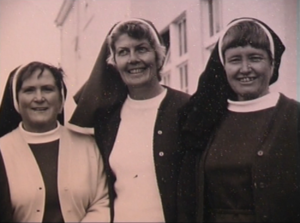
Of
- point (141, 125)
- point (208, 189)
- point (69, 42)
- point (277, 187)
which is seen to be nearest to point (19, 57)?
point (69, 42)

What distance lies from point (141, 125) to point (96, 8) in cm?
67

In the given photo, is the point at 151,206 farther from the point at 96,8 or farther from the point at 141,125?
the point at 96,8

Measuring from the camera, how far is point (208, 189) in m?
2.49

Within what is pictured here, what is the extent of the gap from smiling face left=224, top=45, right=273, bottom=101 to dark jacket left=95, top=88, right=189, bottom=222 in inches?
10.8

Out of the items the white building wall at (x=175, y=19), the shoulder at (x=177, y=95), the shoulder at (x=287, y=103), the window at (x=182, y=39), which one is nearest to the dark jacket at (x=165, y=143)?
the shoulder at (x=177, y=95)

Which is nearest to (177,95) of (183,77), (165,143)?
(183,77)

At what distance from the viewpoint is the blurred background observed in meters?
2.67

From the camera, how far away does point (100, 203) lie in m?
2.59

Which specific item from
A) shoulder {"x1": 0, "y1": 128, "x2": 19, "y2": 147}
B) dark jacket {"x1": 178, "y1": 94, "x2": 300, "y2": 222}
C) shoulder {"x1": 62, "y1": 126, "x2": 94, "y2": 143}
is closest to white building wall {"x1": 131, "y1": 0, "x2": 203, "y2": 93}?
dark jacket {"x1": 178, "y1": 94, "x2": 300, "y2": 222}

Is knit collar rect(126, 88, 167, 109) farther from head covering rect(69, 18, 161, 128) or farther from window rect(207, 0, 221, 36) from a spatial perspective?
window rect(207, 0, 221, 36)

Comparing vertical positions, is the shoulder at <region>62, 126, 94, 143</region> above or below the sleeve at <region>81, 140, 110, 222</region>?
above

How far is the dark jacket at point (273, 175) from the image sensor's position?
239cm

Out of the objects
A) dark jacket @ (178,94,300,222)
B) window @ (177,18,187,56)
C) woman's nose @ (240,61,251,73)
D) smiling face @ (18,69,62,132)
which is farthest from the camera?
window @ (177,18,187,56)

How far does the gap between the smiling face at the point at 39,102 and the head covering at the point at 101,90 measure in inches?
4.7
